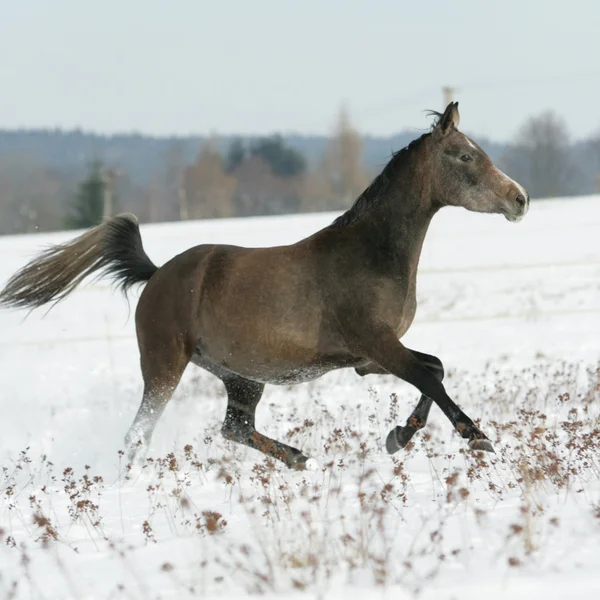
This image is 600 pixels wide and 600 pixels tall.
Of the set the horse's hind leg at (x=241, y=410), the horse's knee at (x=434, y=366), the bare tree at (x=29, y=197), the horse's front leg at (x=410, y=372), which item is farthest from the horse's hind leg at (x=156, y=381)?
the bare tree at (x=29, y=197)

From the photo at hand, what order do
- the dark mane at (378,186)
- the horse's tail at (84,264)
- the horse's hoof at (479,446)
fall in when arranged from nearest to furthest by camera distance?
the horse's hoof at (479,446), the dark mane at (378,186), the horse's tail at (84,264)

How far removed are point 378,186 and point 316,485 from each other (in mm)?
2139

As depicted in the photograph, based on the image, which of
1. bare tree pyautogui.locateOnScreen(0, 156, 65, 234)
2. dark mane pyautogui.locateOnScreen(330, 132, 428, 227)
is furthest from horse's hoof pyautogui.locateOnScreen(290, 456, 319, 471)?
bare tree pyautogui.locateOnScreen(0, 156, 65, 234)

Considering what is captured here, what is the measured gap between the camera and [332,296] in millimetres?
5188

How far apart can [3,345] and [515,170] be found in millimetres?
66368

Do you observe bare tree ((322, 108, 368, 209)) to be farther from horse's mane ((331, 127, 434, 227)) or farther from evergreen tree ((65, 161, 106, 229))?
horse's mane ((331, 127, 434, 227))

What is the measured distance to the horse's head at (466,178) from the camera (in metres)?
5.04

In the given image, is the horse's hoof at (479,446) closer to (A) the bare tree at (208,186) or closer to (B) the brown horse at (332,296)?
(B) the brown horse at (332,296)

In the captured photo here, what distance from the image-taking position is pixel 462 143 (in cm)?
516

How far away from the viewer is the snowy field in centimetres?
315

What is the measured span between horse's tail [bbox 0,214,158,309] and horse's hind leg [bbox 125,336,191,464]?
27.6 inches

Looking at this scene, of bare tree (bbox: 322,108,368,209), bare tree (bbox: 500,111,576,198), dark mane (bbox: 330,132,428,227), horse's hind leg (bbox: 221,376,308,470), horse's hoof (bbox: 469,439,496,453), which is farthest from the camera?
bare tree (bbox: 500,111,576,198)

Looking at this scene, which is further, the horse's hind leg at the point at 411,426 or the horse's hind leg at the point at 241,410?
the horse's hind leg at the point at 241,410

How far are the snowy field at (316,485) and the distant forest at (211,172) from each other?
1787cm
